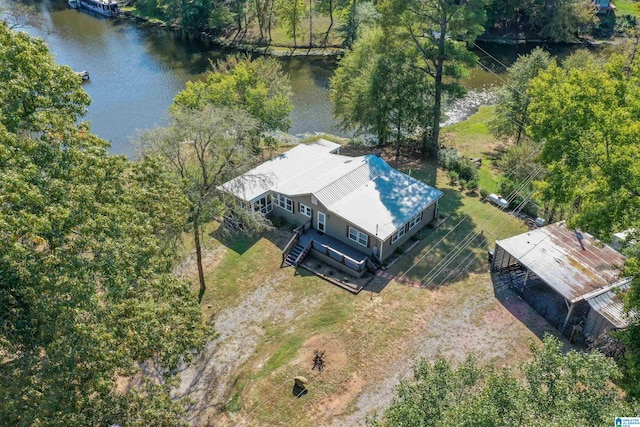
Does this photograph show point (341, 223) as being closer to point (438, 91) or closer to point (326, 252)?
point (326, 252)

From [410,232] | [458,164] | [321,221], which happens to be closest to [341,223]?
[321,221]

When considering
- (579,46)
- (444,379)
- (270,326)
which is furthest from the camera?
(579,46)

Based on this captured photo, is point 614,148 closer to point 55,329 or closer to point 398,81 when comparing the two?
point 398,81

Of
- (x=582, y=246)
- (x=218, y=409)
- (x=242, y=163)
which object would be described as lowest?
(x=218, y=409)

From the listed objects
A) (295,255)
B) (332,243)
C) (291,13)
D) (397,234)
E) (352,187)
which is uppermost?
(291,13)

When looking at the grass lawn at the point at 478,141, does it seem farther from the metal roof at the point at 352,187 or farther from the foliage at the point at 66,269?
the foliage at the point at 66,269

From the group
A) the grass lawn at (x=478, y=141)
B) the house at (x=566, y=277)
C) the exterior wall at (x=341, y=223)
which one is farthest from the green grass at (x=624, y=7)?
the exterior wall at (x=341, y=223)

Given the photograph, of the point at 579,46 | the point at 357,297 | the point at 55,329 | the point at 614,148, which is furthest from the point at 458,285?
the point at 579,46
